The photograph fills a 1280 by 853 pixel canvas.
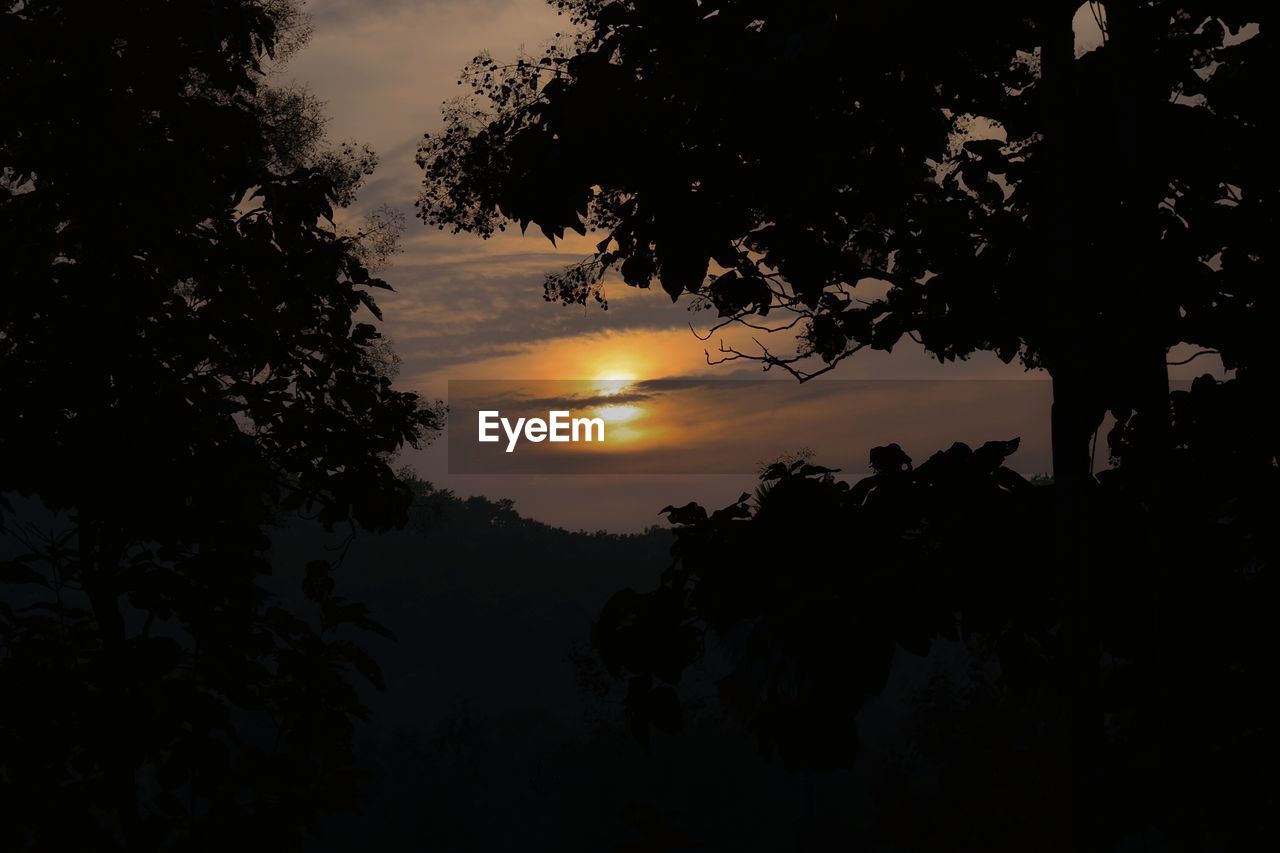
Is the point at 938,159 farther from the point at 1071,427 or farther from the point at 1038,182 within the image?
the point at 1071,427

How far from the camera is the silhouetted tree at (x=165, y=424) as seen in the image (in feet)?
20.8

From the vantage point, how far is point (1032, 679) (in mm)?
5961

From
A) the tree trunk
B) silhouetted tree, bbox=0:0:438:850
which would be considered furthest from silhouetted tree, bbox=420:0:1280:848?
silhouetted tree, bbox=0:0:438:850

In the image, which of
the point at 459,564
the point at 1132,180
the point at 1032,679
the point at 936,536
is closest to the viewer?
the point at 936,536

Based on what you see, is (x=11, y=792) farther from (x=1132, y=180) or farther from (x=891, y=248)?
(x=1132, y=180)

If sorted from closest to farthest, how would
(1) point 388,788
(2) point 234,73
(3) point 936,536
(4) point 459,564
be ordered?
(3) point 936,536 → (2) point 234,73 → (1) point 388,788 → (4) point 459,564

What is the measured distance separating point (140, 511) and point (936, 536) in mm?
3857

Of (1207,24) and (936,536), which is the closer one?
(936,536)

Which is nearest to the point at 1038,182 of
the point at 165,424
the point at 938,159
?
the point at 938,159

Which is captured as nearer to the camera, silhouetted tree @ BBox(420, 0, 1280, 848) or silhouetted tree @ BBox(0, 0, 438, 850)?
silhouetted tree @ BBox(420, 0, 1280, 848)

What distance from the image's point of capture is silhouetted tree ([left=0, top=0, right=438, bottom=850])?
20.8 feet

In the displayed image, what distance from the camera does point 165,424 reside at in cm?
641

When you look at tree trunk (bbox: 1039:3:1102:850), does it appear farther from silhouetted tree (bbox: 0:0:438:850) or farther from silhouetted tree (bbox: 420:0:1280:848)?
silhouetted tree (bbox: 0:0:438:850)

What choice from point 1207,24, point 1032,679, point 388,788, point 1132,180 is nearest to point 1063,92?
point 1132,180
